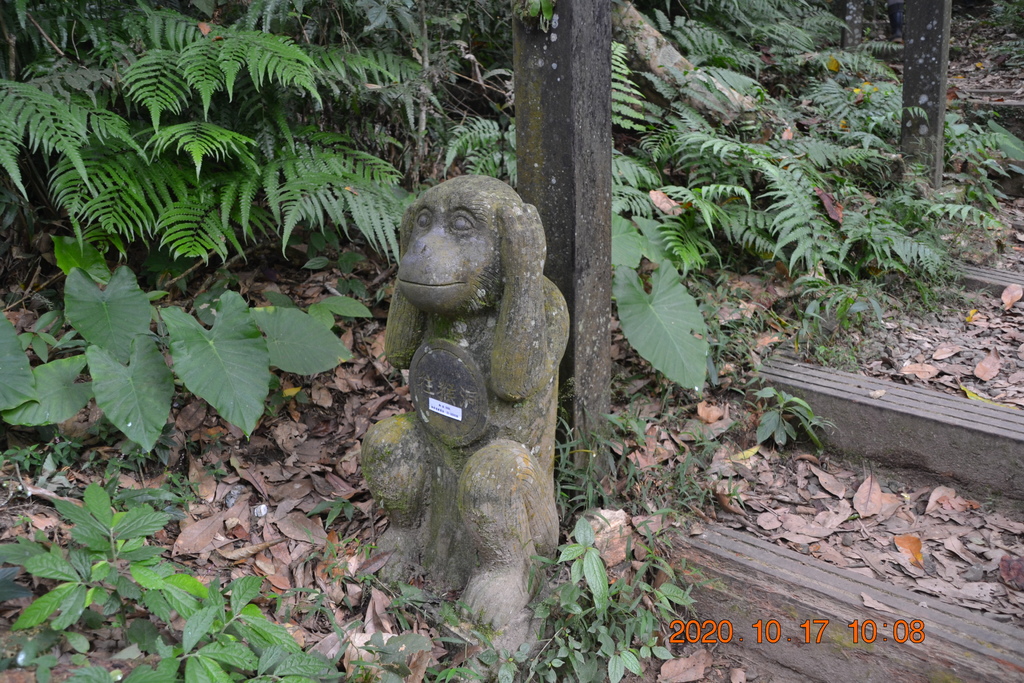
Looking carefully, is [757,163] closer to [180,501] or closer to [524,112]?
[524,112]

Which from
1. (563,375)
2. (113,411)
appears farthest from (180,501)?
(563,375)

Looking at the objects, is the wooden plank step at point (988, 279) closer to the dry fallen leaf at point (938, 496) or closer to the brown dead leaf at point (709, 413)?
the dry fallen leaf at point (938, 496)

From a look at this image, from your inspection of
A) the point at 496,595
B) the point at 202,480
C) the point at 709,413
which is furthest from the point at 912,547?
the point at 202,480

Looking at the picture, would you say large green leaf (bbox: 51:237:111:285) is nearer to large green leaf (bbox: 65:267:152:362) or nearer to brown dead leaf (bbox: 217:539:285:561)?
large green leaf (bbox: 65:267:152:362)

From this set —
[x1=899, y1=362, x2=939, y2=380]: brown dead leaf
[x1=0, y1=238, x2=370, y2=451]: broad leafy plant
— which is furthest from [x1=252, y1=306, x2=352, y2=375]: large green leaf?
[x1=899, y1=362, x2=939, y2=380]: brown dead leaf

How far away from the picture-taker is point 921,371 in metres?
3.44

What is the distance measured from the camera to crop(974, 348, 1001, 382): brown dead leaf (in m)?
3.40

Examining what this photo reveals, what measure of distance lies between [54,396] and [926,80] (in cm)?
521

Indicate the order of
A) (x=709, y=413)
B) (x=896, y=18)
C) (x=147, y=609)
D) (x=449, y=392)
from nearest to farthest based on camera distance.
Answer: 1. (x=147, y=609)
2. (x=449, y=392)
3. (x=709, y=413)
4. (x=896, y=18)

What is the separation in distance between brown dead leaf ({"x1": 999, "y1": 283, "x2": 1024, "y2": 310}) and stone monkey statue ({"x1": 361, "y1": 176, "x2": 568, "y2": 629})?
9.44 feet

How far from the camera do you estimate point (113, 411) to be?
103 inches

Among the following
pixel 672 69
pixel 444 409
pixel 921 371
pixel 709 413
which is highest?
pixel 672 69

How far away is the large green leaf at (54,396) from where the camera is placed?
2.65 metres

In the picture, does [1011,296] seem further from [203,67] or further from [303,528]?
[203,67]
